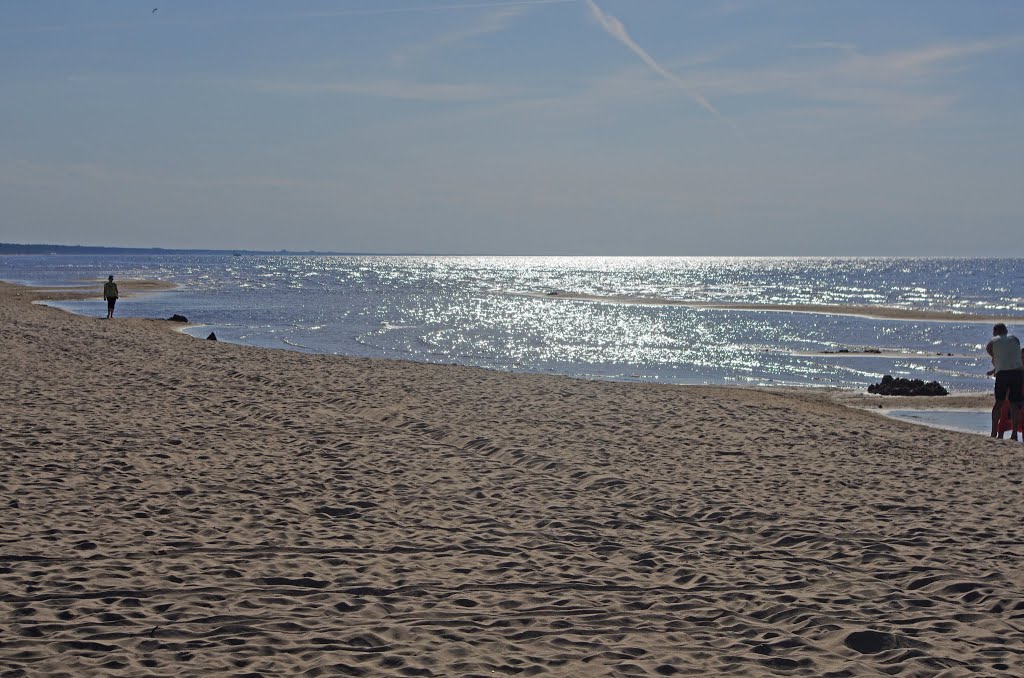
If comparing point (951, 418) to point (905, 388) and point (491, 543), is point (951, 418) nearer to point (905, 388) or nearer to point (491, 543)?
point (905, 388)

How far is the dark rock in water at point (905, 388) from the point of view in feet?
76.9

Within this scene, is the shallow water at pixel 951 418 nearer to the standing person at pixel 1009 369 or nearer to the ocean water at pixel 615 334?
the standing person at pixel 1009 369

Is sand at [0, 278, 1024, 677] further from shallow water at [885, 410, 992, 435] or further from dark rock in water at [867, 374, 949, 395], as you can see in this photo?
dark rock in water at [867, 374, 949, 395]

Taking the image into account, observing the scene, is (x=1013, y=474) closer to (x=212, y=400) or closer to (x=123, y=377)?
(x=212, y=400)

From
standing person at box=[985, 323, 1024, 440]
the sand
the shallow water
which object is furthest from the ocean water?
the sand

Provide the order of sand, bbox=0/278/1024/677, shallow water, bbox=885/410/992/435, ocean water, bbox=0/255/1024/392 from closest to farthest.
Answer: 1. sand, bbox=0/278/1024/677
2. shallow water, bbox=885/410/992/435
3. ocean water, bbox=0/255/1024/392

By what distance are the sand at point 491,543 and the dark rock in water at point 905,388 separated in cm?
1080

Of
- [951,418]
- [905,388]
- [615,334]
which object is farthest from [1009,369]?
[615,334]

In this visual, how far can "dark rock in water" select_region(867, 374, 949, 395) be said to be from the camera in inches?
923

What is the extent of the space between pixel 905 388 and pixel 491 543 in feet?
63.5

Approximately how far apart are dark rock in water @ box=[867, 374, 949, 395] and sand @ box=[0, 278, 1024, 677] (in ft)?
35.4

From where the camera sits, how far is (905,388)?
2355 cm

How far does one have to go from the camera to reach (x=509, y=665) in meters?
4.98

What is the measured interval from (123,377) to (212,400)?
9.16ft
